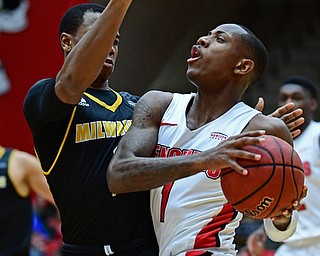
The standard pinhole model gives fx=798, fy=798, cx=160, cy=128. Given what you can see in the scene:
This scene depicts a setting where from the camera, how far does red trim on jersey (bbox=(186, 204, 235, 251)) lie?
13.4ft

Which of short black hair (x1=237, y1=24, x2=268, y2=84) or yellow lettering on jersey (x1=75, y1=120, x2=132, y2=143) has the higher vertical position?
short black hair (x1=237, y1=24, x2=268, y2=84)

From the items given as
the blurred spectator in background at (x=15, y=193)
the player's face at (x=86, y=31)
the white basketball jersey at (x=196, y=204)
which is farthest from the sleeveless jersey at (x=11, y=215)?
the white basketball jersey at (x=196, y=204)

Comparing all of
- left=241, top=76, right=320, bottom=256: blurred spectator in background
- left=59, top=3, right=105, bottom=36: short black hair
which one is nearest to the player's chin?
left=59, top=3, right=105, bottom=36: short black hair

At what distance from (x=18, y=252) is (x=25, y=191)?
21.9 inches

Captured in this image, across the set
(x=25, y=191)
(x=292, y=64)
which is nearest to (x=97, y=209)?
(x=25, y=191)

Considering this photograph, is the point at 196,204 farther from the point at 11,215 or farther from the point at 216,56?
the point at 11,215

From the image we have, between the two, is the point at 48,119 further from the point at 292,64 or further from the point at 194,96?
the point at 292,64

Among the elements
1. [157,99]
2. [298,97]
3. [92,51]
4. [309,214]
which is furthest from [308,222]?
[92,51]

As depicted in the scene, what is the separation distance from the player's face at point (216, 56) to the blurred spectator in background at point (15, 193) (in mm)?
3198

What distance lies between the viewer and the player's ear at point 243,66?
14.2ft

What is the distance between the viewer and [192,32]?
51.4 ft

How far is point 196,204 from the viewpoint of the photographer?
4.10 meters

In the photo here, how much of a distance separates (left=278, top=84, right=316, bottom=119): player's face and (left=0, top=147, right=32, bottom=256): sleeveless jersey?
8.75 feet

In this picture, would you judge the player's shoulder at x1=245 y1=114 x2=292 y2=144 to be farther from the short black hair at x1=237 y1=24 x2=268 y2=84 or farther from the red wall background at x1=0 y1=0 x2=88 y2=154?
the red wall background at x1=0 y1=0 x2=88 y2=154
